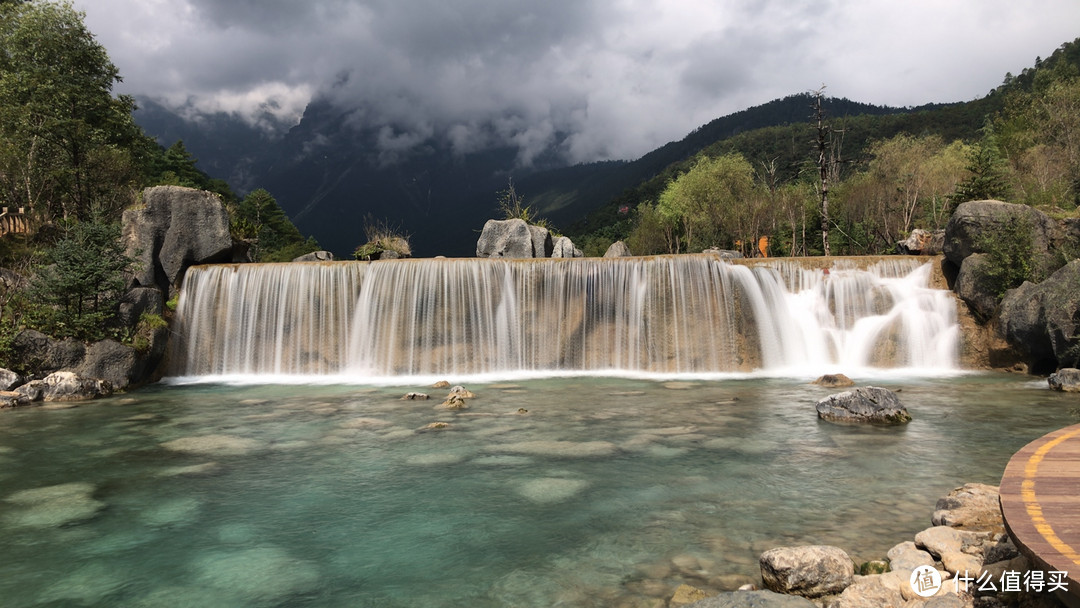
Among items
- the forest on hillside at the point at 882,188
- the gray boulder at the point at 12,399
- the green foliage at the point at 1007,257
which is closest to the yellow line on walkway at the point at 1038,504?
the green foliage at the point at 1007,257

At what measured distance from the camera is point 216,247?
21125 millimetres

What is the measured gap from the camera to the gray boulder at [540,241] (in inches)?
1159

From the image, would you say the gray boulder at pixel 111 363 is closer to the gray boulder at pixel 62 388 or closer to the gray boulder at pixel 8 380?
the gray boulder at pixel 62 388

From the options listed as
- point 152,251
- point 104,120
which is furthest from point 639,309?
point 104,120

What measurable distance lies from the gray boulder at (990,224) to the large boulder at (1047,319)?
2.06 m

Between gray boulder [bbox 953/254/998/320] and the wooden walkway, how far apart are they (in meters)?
15.2

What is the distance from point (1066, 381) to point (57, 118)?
110 ft

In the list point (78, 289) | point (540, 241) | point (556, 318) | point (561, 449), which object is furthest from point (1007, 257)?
point (78, 289)

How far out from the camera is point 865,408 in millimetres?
10930

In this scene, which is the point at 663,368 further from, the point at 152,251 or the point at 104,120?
the point at 104,120

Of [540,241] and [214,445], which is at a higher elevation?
[540,241]

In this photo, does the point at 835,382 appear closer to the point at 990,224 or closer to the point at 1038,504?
the point at 990,224

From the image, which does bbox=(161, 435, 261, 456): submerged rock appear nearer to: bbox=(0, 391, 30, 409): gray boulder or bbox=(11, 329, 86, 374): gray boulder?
bbox=(0, 391, 30, 409): gray boulder

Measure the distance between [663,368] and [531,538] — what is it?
12948 millimetres
